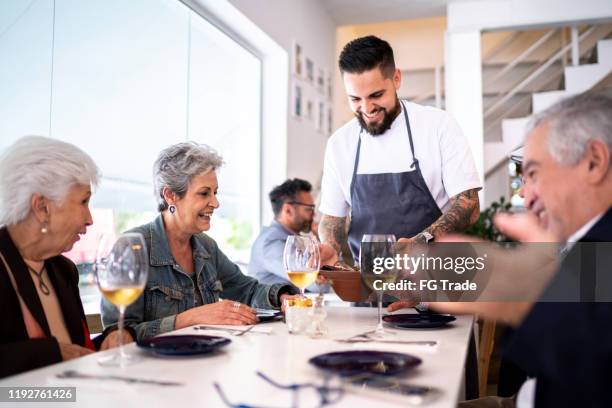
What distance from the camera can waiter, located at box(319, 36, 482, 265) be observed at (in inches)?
95.6

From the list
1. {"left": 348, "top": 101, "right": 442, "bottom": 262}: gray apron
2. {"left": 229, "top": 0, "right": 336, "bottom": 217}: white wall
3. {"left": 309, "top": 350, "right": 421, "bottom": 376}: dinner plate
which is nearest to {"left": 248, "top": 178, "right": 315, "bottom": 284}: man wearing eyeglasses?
{"left": 229, "top": 0, "right": 336, "bottom": 217}: white wall

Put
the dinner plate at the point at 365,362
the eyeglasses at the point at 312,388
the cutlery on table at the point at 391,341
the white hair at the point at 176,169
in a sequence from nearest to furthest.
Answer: the eyeglasses at the point at 312,388 → the dinner plate at the point at 365,362 → the cutlery on table at the point at 391,341 → the white hair at the point at 176,169

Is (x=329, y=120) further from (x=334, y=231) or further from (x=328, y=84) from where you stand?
(x=334, y=231)

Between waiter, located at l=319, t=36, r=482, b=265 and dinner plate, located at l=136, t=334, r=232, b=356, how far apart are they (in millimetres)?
1276

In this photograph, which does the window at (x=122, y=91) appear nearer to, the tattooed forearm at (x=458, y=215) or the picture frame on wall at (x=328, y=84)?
the tattooed forearm at (x=458, y=215)

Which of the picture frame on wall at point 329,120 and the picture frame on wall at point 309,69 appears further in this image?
the picture frame on wall at point 329,120

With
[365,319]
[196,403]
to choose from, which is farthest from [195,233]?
[196,403]

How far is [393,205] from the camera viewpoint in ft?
8.16

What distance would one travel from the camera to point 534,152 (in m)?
1.15

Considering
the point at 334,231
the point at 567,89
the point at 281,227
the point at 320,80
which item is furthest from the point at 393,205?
the point at 567,89

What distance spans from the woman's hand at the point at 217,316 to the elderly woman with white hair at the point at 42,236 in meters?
0.22

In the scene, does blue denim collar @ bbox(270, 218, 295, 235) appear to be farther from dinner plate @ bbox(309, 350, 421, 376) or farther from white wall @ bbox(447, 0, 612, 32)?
white wall @ bbox(447, 0, 612, 32)

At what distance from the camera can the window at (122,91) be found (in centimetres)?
243

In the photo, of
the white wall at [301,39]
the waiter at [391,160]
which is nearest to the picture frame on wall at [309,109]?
the white wall at [301,39]
